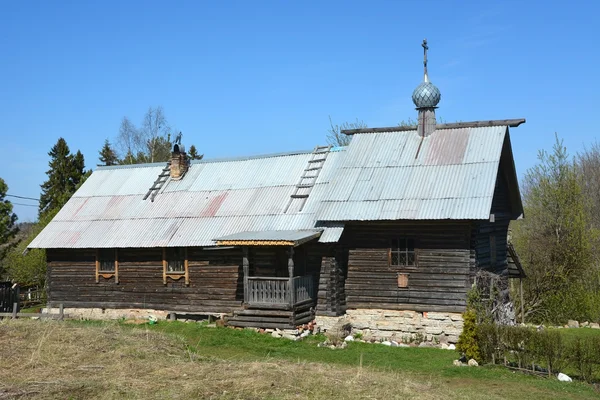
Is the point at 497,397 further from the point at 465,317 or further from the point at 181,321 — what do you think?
the point at 181,321

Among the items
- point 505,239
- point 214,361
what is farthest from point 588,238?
point 214,361

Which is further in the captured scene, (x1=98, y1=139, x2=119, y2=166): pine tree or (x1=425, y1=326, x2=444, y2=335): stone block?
(x1=98, y1=139, x2=119, y2=166): pine tree

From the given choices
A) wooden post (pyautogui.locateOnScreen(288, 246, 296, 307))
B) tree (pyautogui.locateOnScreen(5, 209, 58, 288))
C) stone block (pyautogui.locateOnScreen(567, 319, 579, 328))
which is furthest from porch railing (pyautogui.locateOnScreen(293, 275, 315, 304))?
tree (pyautogui.locateOnScreen(5, 209, 58, 288))

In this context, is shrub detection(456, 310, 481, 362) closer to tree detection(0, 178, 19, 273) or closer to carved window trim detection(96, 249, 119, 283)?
carved window trim detection(96, 249, 119, 283)

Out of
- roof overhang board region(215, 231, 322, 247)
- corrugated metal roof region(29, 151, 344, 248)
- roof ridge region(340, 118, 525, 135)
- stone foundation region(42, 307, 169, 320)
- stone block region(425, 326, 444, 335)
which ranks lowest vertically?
stone block region(425, 326, 444, 335)

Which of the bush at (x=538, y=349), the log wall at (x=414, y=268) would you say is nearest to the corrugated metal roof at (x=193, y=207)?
the log wall at (x=414, y=268)

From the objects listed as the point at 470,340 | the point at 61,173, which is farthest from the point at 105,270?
the point at 61,173

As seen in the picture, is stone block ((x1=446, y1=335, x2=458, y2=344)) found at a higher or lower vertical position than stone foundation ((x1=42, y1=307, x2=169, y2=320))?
lower

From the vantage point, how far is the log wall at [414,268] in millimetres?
21328

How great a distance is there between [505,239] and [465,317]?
8.42m

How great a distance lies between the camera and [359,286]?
22.7 metres

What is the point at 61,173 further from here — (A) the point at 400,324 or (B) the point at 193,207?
(A) the point at 400,324

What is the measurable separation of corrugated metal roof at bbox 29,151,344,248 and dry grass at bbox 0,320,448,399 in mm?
Result: 7800

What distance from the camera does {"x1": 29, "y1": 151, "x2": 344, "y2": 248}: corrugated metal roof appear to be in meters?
24.6
